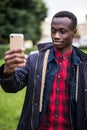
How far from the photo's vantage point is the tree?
38.8 metres

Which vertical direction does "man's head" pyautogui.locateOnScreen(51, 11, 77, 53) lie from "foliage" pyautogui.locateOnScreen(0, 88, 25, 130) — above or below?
above

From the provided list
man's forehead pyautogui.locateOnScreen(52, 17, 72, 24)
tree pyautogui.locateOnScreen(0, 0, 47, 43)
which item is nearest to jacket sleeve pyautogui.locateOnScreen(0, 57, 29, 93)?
man's forehead pyautogui.locateOnScreen(52, 17, 72, 24)

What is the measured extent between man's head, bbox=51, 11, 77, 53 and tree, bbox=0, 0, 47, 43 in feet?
114

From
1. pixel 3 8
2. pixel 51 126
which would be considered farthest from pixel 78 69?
pixel 3 8

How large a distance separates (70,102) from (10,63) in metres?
0.91

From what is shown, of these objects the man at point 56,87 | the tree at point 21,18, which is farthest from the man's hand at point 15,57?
the tree at point 21,18

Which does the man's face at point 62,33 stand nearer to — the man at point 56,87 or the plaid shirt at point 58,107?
the man at point 56,87

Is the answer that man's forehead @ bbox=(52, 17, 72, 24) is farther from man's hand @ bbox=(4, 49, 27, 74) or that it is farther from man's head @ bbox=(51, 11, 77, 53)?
man's hand @ bbox=(4, 49, 27, 74)

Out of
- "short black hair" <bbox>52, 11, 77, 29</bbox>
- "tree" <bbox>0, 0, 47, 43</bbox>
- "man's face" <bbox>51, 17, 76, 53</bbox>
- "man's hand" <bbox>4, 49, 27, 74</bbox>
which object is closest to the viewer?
"man's hand" <bbox>4, 49, 27, 74</bbox>

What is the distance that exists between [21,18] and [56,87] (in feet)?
123

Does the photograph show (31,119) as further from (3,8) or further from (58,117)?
(3,8)

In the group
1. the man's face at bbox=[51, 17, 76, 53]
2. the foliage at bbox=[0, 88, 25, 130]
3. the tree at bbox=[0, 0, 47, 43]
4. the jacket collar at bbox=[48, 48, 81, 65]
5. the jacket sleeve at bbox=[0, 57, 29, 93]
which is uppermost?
the man's face at bbox=[51, 17, 76, 53]

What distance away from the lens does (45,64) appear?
3.56 metres

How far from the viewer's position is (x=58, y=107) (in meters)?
3.50
